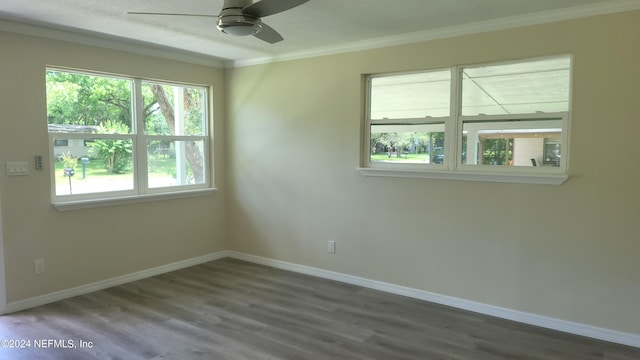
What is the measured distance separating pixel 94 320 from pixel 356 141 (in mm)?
2756

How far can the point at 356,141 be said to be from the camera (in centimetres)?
427

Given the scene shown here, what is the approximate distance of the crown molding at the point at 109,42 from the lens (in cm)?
352

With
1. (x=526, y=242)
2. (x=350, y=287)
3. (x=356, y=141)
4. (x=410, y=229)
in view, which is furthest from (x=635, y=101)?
(x=350, y=287)

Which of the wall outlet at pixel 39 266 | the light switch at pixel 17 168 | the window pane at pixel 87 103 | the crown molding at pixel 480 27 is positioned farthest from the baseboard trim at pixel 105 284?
the crown molding at pixel 480 27

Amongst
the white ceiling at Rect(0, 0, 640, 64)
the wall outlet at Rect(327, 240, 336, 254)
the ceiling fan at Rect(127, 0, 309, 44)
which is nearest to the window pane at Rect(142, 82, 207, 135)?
the white ceiling at Rect(0, 0, 640, 64)

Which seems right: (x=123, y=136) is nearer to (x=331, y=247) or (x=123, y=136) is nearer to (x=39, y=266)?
(x=39, y=266)

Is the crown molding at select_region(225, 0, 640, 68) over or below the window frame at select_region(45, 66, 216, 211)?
over

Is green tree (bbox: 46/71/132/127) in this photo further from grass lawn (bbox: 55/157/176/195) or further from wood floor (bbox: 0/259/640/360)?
wood floor (bbox: 0/259/640/360)

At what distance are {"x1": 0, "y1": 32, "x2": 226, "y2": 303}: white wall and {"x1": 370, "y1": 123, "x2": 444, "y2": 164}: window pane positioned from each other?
2234 mm

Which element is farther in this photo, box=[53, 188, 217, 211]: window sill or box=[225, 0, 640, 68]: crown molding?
box=[53, 188, 217, 211]: window sill

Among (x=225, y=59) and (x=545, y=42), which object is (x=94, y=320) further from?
(x=545, y=42)

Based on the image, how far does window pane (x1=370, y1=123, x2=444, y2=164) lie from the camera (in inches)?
154

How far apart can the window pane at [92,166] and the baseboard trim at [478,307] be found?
1.84m

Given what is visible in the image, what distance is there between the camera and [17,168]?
3.57m
